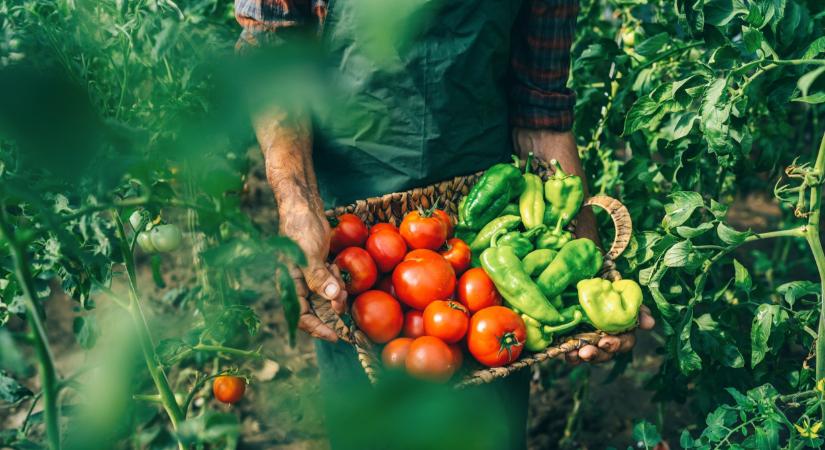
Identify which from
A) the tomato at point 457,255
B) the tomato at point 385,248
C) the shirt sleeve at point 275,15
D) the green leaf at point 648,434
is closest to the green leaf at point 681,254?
the green leaf at point 648,434

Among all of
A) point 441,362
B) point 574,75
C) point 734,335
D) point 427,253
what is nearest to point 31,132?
point 441,362

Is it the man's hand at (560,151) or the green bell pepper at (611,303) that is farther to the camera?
the man's hand at (560,151)

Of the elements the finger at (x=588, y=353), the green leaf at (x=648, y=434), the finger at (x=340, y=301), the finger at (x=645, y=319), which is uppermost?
the finger at (x=340, y=301)

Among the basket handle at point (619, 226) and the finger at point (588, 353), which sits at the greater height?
the basket handle at point (619, 226)

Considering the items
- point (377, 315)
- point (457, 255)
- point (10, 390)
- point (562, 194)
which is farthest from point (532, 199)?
point (10, 390)

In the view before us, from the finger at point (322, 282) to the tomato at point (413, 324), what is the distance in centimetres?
35

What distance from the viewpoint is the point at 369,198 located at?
6.34 ft

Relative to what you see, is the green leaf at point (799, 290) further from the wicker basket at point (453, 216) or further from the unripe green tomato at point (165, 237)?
the unripe green tomato at point (165, 237)

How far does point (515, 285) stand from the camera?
183 cm

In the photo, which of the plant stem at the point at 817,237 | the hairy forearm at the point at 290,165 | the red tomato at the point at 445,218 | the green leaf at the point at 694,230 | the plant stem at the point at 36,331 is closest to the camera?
the plant stem at the point at 36,331

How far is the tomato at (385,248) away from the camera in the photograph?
183 cm

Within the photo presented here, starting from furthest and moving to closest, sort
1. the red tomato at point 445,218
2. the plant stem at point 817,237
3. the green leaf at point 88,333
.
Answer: the red tomato at point 445,218, the plant stem at point 817,237, the green leaf at point 88,333

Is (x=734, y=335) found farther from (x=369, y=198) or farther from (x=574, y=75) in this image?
(x=369, y=198)

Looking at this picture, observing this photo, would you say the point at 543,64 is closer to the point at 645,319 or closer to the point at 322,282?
the point at 645,319
